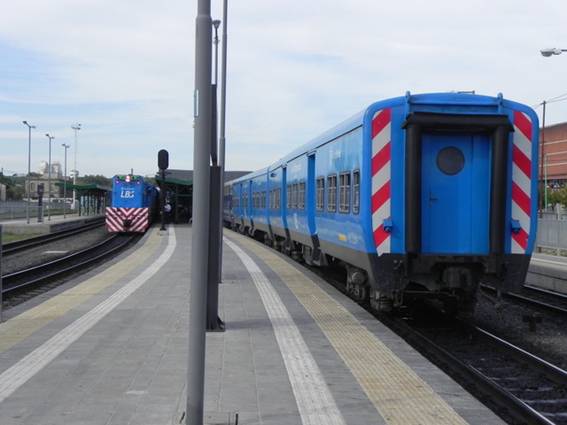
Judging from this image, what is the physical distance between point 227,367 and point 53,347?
2.15 meters

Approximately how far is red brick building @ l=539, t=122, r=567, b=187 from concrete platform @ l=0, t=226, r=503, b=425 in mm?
74102

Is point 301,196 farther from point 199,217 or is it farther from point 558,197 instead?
point 558,197

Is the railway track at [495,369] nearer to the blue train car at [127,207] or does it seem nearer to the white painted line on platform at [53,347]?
the white painted line on platform at [53,347]

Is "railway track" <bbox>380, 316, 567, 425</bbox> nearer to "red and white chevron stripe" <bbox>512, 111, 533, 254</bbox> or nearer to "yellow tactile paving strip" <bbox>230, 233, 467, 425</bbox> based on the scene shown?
"yellow tactile paving strip" <bbox>230, 233, 467, 425</bbox>

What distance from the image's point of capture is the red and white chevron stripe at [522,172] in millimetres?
9648

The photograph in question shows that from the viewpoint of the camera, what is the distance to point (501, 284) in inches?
384

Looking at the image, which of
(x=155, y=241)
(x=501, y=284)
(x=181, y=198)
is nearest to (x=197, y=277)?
(x=501, y=284)

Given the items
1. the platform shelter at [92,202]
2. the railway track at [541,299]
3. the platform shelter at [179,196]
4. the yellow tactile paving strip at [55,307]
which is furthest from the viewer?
the platform shelter at [92,202]

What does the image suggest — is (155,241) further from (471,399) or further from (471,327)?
(471,399)

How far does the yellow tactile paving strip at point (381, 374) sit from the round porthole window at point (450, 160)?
2.39 metres

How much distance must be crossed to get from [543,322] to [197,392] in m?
9.15

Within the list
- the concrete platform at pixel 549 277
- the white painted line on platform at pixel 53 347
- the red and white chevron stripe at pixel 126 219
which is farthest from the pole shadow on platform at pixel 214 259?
the red and white chevron stripe at pixel 126 219

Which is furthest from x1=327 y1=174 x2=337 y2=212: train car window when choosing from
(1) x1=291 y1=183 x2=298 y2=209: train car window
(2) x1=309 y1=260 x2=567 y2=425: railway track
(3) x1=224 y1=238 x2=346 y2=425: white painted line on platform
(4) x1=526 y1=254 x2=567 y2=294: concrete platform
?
(4) x1=526 y1=254 x2=567 y2=294: concrete platform

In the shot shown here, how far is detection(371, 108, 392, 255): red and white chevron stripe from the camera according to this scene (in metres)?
9.50
